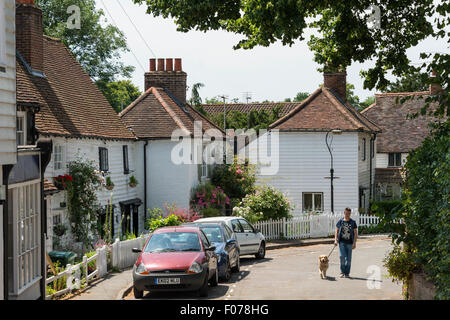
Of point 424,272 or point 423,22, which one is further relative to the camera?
point 423,22

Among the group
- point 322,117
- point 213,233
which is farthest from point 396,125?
point 213,233

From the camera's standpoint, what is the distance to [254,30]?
1595 centimetres

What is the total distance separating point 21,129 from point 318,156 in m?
27.1

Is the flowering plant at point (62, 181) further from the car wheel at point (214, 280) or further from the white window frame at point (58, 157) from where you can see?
the car wheel at point (214, 280)

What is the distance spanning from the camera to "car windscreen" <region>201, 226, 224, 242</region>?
19.2 metres

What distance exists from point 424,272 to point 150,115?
896 inches

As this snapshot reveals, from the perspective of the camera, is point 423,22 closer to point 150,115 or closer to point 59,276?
point 59,276

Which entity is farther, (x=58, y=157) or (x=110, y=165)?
(x=110, y=165)

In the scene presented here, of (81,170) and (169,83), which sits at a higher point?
(169,83)

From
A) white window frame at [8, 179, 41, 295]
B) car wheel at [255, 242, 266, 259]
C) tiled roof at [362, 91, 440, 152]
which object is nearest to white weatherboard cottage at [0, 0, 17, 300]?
white window frame at [8, 179, 41, 295]

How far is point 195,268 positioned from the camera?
15.1m

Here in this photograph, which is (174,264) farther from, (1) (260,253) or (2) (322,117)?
(2) (322,117)
